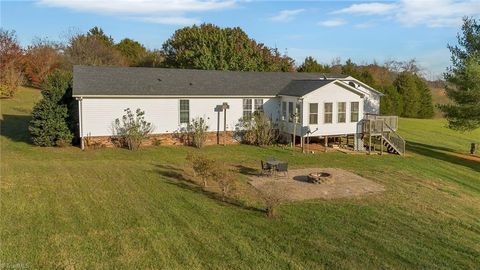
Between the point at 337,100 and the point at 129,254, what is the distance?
675 inches

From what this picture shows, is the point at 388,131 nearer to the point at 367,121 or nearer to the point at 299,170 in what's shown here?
the point at 367,121

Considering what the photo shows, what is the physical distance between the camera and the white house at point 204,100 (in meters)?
20.0

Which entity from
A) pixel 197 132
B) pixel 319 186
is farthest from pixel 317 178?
pixel 197 132

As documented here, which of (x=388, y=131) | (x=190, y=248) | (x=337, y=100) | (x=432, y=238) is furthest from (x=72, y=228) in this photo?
(x=388, y=131)

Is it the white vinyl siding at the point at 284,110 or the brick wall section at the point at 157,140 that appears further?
the white vinyl siding at the point at 284,110

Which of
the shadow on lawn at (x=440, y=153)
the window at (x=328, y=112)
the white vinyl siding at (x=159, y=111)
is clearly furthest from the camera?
the shadow on lawn at (x=440, y=153)

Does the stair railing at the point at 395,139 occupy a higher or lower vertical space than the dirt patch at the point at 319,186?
higher

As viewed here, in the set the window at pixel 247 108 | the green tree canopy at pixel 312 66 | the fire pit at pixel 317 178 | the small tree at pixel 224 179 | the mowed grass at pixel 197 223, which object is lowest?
the mowed grass at pixel 197 223

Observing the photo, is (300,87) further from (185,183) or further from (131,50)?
(131,50)

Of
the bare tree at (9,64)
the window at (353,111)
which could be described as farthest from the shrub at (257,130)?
the bare tree at (9,64)

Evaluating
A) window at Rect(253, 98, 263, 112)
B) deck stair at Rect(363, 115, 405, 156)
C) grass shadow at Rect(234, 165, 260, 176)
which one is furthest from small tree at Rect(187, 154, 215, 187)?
deck stair at Rect(363, 115, 405, 156)

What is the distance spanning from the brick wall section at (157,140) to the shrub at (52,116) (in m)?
1.13

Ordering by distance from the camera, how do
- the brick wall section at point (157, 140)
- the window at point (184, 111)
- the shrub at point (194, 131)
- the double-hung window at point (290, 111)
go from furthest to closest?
the double-hung window at point (290, 111) → the window at point (184, 111) → the shrub at point (194, 131) → the brick wall section at point (157, 140)

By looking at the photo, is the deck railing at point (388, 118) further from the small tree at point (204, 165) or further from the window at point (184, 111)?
the small tree at point (204, 165)
